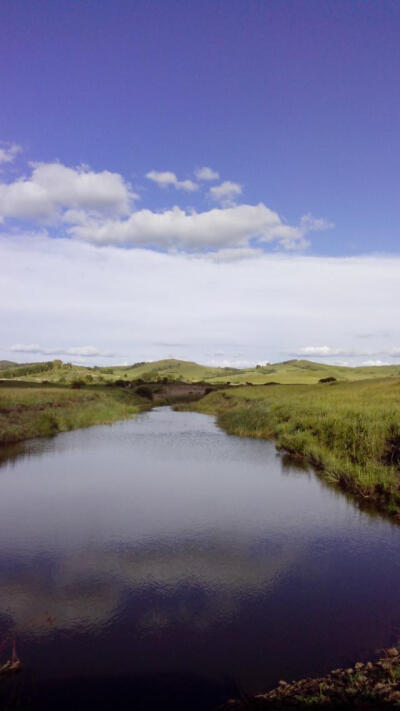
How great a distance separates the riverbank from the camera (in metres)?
5.76

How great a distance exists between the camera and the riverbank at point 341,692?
576 centimetres

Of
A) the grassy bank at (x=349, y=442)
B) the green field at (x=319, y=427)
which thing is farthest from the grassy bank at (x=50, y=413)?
the grassy bank at (x=349, y=442)

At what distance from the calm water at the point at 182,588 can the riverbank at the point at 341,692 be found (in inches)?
15.1

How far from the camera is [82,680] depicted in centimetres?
657

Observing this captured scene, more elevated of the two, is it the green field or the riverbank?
the green field

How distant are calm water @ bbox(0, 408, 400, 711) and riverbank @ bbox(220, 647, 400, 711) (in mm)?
385

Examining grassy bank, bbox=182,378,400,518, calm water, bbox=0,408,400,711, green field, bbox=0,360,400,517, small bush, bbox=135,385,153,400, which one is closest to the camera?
calm water, bbox=0,408,400,711

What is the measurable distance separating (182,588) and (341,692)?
158 inches

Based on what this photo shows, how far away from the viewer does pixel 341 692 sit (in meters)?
5.98

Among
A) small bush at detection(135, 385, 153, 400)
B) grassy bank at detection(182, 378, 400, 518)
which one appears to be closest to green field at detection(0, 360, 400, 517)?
grassy bank at detection(182, 378, 400, 518)

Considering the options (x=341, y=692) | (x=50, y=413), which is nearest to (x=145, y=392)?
(x=50, y=413)

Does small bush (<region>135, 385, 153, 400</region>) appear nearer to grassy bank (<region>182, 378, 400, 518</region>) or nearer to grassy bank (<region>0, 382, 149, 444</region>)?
grassy bank (<region>0, 382, 149, 444</region>)

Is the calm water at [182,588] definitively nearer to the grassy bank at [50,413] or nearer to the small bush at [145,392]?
the grassy bank at [50,413]

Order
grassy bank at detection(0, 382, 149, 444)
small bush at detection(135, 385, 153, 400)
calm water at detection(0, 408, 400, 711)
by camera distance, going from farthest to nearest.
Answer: small bush at detection(135, 385, 153, 400) < grassy bank at detection(0, 382, 149, 444) < calm water at detection(0, 408, 400, 711)
